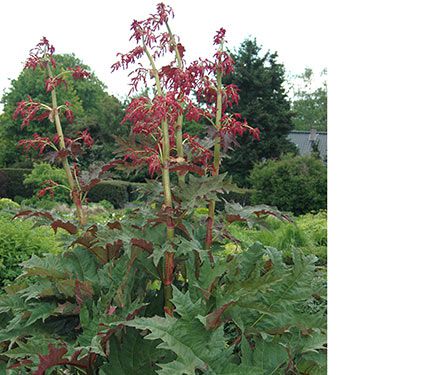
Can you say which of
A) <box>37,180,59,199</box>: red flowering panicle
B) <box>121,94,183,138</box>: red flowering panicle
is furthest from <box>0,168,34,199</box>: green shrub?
<box>121,94,183,138</box>: red flowering panicle

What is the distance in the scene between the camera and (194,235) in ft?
7.93

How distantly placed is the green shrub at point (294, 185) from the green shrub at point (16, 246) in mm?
11067

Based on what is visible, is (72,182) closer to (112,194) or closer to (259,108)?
(112,194)

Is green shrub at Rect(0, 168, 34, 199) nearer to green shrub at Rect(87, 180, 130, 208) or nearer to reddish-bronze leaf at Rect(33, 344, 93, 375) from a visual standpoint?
green shrub at Rect(87, 180, 130, 208)

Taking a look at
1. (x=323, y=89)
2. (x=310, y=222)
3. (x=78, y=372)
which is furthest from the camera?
(x=323, y=89)

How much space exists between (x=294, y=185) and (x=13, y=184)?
11.0 m

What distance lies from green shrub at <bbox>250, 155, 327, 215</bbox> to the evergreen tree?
6540 millimetres

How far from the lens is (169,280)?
2244 millimetres

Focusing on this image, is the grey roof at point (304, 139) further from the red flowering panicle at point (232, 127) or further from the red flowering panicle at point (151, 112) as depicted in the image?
the red flowering panicle at point (151, 112)

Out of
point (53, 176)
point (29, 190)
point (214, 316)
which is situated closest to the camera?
point (214, 316)

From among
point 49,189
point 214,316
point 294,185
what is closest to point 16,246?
point 49,189
